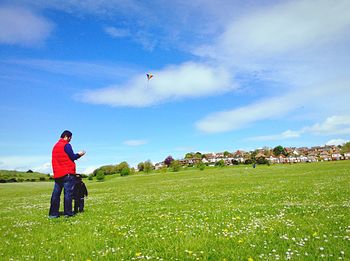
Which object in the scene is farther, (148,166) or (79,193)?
(148,166)

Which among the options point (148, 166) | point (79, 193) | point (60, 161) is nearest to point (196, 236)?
point (60, 161)

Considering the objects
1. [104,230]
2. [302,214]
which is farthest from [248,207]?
[104,230]

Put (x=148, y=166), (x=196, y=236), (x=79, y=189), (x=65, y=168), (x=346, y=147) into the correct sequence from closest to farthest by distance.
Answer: (x=196, y=236) < (x=65, y=168) < (x=79, y=189) < (x=148, y=166) < (x=346, y=147)

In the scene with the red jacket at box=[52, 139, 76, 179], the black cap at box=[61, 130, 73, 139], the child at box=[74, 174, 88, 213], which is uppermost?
the black cap at box=[61, 130, 73, 139]

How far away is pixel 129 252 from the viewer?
24.4ft

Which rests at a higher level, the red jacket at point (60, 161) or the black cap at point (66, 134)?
the black cap at point (66, 134)

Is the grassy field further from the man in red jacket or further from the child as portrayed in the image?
the child

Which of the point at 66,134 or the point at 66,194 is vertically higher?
the point at 66,134

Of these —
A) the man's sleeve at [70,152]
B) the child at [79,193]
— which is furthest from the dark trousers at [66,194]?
the man's sleeve at [70,152]

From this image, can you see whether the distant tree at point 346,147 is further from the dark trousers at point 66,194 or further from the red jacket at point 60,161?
the red jacket at point 60,161

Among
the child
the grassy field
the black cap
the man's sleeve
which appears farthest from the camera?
the child

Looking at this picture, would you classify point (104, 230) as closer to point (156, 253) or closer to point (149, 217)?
point (149, 217)

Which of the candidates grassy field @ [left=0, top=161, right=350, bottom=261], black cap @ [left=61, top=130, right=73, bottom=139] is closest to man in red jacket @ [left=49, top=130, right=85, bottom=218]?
black cap @ [left=61, top=130, right=73, bottom=139]

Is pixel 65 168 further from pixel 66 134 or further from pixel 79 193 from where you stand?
pixel 79 193
